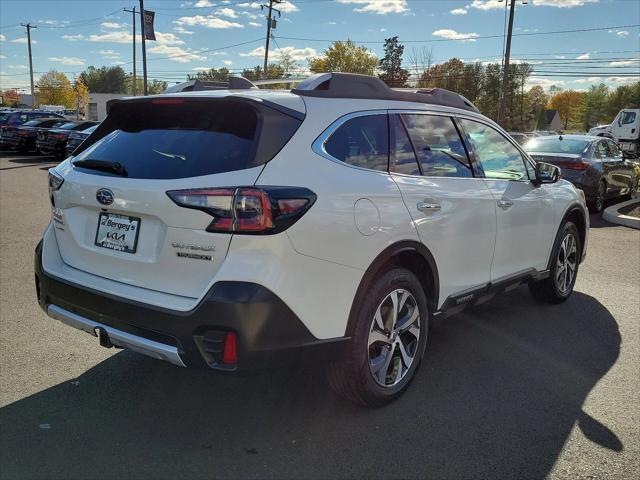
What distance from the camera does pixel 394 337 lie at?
134 inches

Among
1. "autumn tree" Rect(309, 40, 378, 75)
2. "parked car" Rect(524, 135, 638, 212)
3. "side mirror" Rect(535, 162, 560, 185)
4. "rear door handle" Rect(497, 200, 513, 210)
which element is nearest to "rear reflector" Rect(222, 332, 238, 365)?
"rear door handle" Rect(497, 200, 513, 210)

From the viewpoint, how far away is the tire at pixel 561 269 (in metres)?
5.29

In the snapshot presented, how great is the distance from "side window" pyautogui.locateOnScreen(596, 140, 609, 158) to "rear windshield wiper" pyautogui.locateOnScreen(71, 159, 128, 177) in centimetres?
1141

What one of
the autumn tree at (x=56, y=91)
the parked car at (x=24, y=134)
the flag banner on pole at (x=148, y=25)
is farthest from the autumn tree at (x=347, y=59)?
the autumn tree at (x=56, y=91)

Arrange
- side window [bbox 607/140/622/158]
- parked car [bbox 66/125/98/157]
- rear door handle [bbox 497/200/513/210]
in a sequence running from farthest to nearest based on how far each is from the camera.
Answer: parked car [bbox 66/125/98/157] → side window [bbox 607/140/622/158] → rear door handle [bbox 497/200/513/210]

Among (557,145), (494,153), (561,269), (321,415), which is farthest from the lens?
(557,145)

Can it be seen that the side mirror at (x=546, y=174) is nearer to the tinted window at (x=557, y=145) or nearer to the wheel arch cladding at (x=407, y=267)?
the wheel arch cladding at (x=407, y=267)

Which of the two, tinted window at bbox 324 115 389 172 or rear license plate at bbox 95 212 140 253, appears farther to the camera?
tinted window at bbox 324 115 389 172

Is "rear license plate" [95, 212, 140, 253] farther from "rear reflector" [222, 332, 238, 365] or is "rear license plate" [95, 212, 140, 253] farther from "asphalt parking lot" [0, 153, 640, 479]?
"asphalt parking lot" [0, 153, 640, 479]

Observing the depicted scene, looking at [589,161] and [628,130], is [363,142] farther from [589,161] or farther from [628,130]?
[628,130]

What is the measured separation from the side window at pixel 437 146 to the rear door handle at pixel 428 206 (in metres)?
0.23

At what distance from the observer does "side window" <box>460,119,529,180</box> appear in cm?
425

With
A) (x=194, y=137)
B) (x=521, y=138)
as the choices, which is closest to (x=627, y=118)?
(x=521, y=138)

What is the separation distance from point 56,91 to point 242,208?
433 ft
